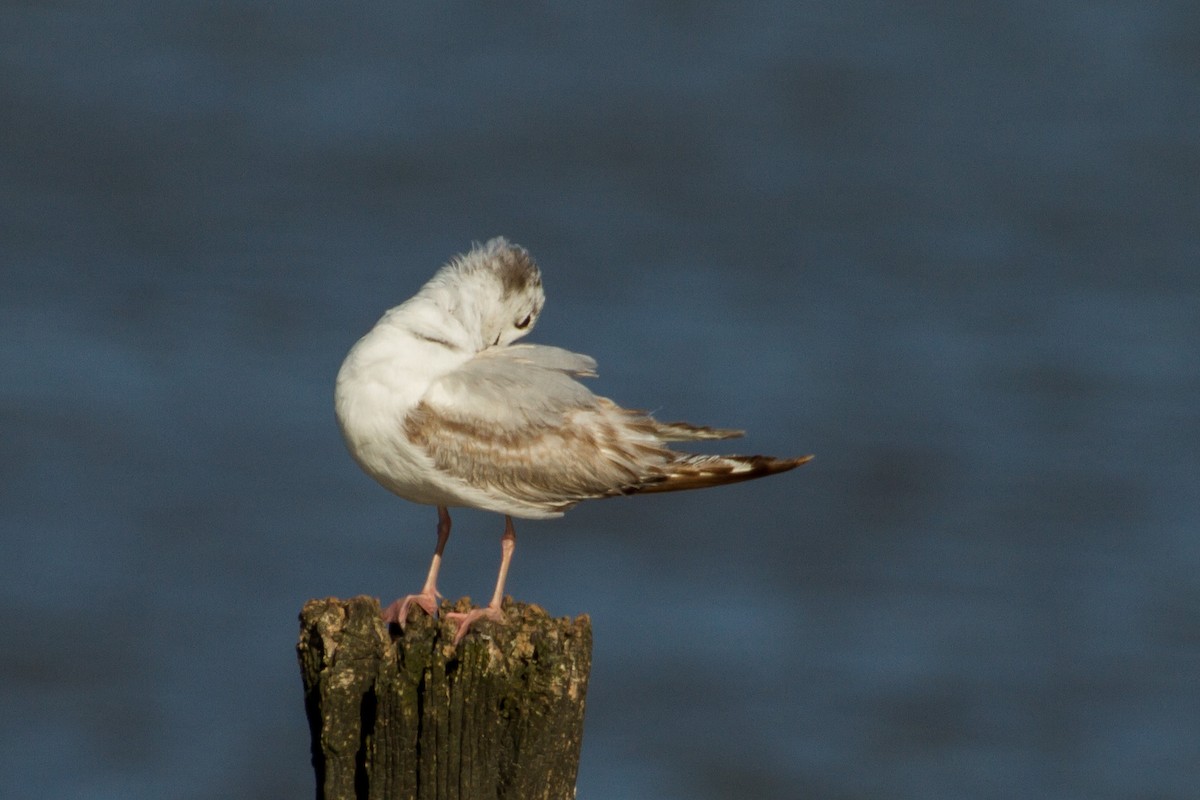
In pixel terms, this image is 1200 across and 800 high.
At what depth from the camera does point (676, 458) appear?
987 centimetres

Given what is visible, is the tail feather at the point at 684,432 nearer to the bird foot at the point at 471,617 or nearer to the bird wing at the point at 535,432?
the bird wing at the point at 535,432

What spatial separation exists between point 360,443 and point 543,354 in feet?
4.16

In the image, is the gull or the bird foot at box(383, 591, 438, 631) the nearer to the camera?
the bird foot at box(383, 591, 438, 631)

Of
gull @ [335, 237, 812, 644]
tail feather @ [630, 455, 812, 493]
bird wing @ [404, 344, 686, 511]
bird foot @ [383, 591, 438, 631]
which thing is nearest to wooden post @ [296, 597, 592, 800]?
bird foot @ [383, 591, 438, 631]

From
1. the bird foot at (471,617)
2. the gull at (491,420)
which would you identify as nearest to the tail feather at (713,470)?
the gull at (491,420)

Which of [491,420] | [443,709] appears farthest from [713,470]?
[443,709]

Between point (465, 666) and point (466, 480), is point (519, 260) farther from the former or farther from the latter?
point (465, 666)

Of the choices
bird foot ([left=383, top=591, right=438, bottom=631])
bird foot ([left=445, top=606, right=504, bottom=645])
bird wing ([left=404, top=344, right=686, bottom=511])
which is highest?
bird wing ([left=404, top=344, right=686, bottom=511])

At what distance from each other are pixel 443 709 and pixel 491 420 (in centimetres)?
253

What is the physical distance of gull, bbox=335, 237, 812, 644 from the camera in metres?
8.92

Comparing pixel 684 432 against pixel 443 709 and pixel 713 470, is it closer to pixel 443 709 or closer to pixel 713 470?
pixel 713 470

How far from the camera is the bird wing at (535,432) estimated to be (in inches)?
356

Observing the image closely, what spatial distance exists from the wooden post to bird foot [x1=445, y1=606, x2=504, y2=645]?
82 mm

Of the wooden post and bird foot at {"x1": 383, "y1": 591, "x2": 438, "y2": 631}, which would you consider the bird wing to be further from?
the wooden post
